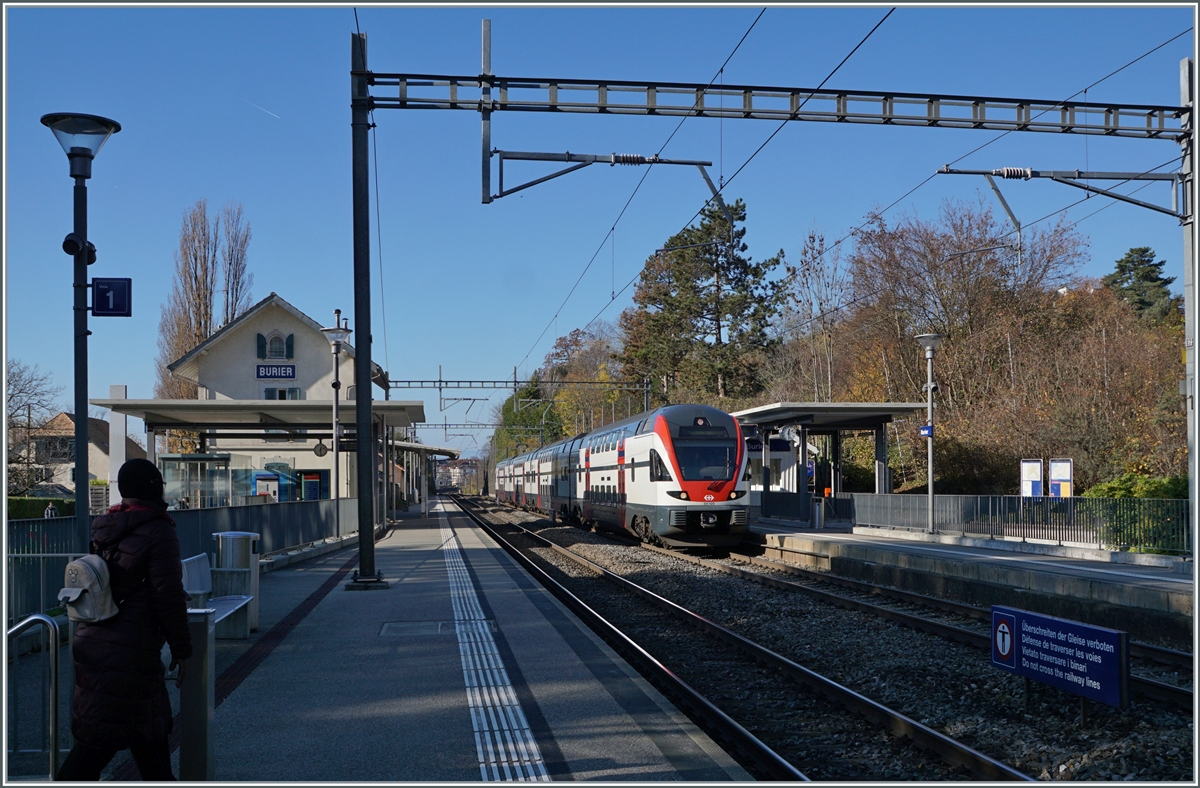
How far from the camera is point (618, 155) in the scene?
51.3ft

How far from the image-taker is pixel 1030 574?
570 inches

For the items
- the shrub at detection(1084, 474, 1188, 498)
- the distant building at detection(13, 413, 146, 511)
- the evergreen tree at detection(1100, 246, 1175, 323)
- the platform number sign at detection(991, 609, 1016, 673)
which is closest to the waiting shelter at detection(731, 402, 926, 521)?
the shrub at detection(1084, 474, 1188, 498)

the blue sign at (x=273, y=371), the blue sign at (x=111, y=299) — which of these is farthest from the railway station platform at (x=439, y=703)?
the blue sign at (x=273, y=371)

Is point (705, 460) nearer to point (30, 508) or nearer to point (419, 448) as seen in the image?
point (30, 508)

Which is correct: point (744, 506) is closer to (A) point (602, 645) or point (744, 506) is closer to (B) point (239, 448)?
(A) point (602, 645)

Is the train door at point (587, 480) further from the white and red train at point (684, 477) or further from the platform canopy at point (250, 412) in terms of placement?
the platform canopy at point (250, 412)

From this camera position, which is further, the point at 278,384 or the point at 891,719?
the point at 278,384

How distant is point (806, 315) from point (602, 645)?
4170 centimetres

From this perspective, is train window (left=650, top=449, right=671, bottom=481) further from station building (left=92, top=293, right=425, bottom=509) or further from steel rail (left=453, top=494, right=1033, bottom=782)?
station building (left=92, top=293, right=425, bottom=509)

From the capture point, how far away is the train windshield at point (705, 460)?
22.5m

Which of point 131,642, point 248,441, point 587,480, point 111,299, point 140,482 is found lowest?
point 587,480

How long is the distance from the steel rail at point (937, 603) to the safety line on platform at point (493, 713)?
6.21 m

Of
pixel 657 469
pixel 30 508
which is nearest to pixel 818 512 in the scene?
pixel 657 469

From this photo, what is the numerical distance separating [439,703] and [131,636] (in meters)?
3.19
